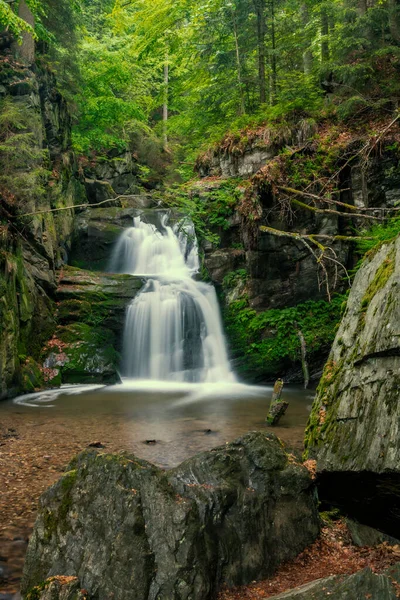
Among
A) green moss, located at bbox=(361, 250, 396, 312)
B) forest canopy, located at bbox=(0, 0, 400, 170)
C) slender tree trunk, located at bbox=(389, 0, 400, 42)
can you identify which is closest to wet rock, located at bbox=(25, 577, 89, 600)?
green moss, located at bbox=(361, 250, 396, 312)

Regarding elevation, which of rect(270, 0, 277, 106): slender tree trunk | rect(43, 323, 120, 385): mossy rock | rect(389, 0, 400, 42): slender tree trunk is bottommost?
rect(43, 323, 120, 385): mossy rock

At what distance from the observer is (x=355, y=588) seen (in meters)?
2.37

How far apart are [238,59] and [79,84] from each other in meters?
7.25

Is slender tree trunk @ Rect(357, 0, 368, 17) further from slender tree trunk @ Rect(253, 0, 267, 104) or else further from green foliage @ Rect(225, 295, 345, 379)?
green foliage @ Rect(225, 295, 345, 379)

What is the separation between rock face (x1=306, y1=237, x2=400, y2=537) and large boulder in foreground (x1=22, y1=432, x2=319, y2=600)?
372 millimetres

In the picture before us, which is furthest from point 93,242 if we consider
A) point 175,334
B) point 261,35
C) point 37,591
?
point 37,591

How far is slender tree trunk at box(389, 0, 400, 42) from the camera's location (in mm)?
12578

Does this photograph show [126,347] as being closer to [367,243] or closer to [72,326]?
[72,326]

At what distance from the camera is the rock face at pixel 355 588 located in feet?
7.61

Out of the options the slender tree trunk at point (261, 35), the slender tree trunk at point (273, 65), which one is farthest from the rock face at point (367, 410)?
the slender tree trunk at point (261, 35)

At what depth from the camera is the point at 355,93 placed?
44.7ft

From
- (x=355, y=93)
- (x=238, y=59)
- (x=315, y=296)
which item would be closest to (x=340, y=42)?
(x=355, y=93)

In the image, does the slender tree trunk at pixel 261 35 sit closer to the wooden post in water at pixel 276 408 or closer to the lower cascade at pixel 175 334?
the lower cascade at pixel 175 334

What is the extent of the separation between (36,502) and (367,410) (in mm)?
3627
